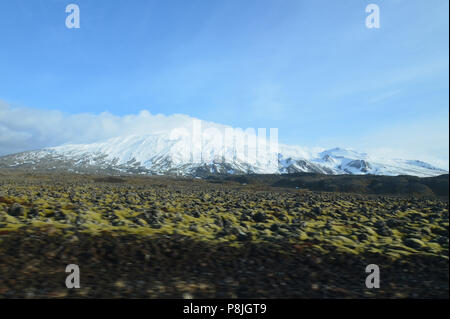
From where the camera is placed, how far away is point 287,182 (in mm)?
96500

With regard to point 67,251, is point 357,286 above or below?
below

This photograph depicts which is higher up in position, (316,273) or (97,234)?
(97,234)

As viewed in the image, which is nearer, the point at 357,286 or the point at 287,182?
the point at 357,286

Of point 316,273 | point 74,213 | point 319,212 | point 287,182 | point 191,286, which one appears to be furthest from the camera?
point 287,182

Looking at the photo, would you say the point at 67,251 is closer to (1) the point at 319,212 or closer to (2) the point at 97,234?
(2) the point at 97,234

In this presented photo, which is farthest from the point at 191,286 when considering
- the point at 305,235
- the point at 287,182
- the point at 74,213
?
the point at 287,182

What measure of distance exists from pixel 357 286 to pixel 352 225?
710cm

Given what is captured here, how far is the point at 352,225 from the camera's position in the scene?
518 inches

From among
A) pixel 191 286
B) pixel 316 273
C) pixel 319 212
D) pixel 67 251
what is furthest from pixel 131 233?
pixel 319 212

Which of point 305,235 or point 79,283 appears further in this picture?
point 305,235

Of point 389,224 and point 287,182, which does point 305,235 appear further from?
point 287,182
